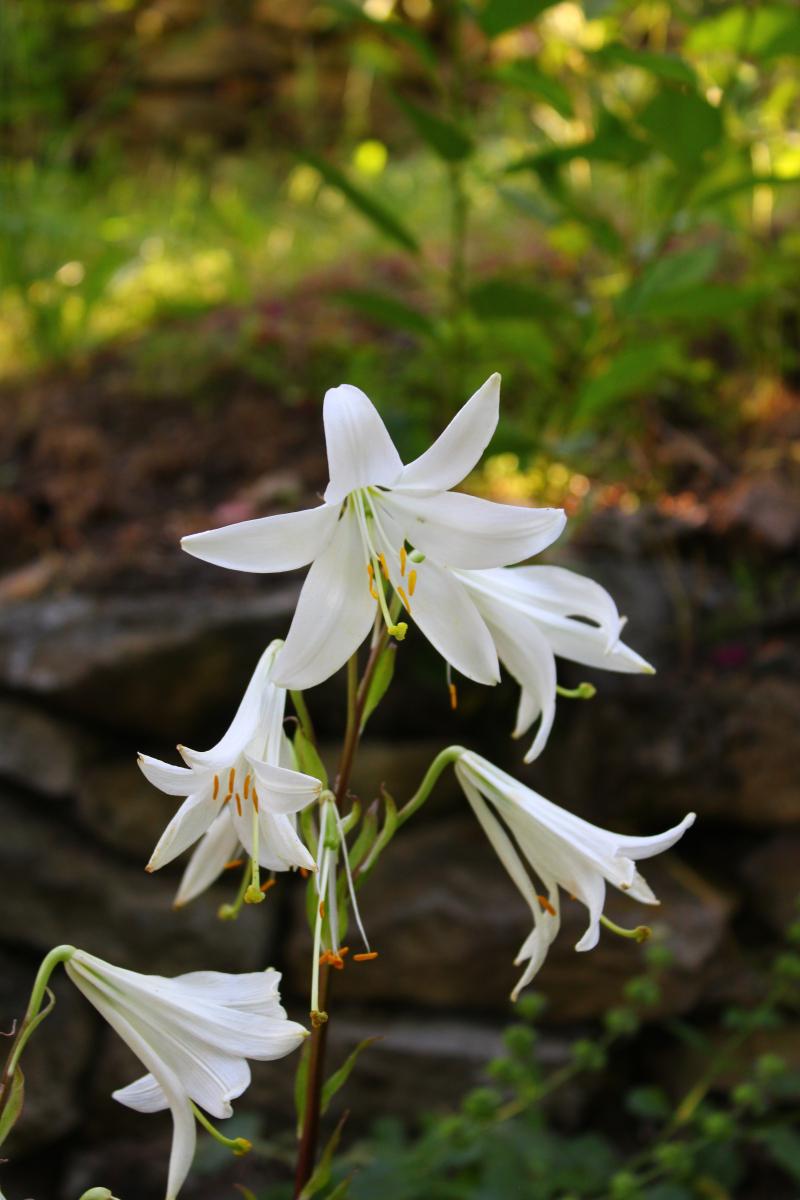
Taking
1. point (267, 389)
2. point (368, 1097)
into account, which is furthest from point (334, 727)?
point (267, 389)

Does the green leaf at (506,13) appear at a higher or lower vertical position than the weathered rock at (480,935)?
higher

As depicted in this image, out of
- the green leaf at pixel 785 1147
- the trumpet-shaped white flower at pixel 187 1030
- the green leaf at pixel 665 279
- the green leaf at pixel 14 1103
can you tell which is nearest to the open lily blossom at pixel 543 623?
the trumpet-shaped white flower at pixel 187 1030

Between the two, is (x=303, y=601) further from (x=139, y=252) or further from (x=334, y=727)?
(x=139, y=252)

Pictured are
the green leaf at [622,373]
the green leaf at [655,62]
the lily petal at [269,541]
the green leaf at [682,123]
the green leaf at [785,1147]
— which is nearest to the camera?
the lily petal at [269,541]

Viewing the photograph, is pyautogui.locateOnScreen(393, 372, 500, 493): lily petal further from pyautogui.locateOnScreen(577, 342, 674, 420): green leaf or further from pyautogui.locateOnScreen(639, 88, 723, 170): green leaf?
pyautogui.locateOnScreen(639, 88, 723, 170): green leaf

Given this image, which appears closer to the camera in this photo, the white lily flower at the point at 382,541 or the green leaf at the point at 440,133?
the white lily flower at the point at 382,541

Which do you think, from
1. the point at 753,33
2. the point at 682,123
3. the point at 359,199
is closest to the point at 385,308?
the point at 359,199

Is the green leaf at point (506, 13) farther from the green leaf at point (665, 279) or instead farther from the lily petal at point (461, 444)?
the lily petal at point (461, 444)
